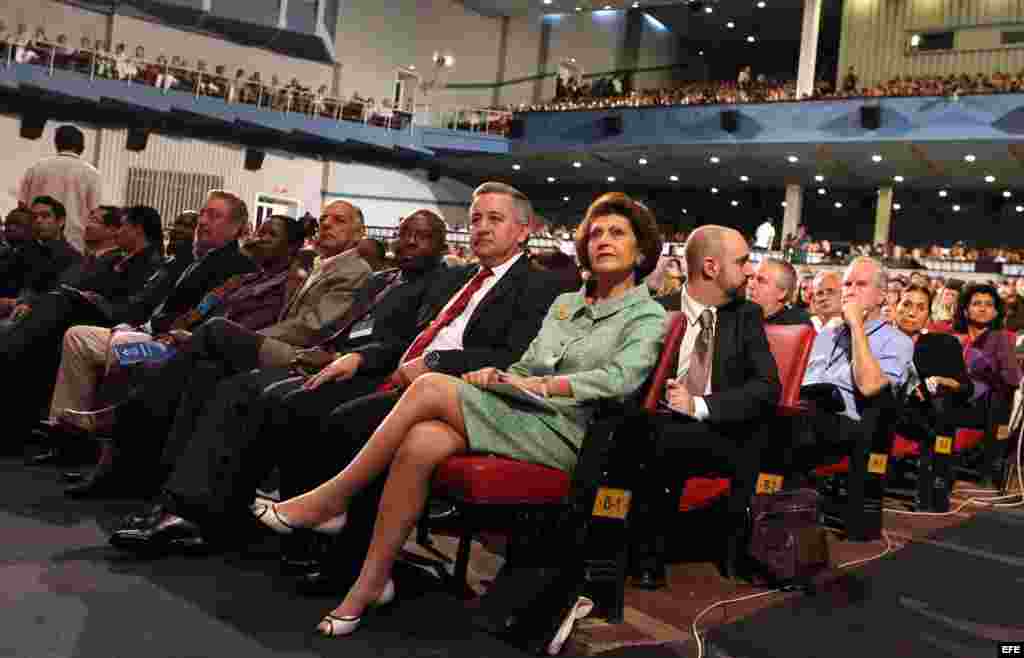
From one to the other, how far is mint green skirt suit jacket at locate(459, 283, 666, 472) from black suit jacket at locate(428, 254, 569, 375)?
0.25ft

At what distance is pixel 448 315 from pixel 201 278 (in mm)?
1383

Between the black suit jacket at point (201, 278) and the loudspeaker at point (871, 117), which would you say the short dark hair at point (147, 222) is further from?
the loudspeaker at point (871, 117)

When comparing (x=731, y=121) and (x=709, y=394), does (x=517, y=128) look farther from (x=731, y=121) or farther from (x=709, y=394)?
(x=709, y=394)

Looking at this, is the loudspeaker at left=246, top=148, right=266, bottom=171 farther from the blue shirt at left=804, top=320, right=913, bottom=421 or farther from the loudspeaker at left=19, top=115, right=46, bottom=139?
the blue shirt at left=804, top=320, right=913, bottom=421

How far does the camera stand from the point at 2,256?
196 inches

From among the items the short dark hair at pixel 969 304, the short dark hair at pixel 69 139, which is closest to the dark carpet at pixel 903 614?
the short dark hair at pixel 969 304

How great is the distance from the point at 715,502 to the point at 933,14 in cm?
1993

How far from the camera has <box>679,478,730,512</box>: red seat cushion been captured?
113 inches

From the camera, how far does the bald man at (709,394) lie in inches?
105

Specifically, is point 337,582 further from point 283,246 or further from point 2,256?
point 2,256

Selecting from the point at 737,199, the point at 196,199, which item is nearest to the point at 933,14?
the point at 737,199

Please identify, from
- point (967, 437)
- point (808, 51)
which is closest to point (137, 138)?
point (808, 51)

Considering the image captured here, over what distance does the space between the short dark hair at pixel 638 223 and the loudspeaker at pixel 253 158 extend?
57.0 feet

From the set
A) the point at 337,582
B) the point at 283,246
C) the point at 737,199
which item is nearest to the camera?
the point at 337,582
